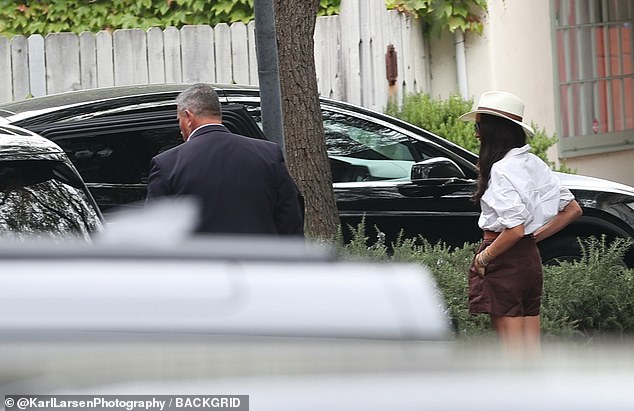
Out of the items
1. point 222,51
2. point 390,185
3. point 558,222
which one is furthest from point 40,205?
point 222,51

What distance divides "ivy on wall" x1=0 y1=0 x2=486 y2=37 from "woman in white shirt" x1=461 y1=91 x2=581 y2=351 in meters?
5.98

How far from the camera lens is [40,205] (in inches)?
161

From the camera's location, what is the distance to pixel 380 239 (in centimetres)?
686

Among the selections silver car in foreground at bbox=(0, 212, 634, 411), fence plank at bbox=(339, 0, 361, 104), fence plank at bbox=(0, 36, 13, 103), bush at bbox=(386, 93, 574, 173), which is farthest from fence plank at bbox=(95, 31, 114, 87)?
silver car in foreground at bbox=(0, 212, 634, 411)

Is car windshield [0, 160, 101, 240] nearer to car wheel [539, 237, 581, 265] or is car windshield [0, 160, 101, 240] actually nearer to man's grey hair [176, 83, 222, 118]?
man's grey hair [176, 83, 222, 118]

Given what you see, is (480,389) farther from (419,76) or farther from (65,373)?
(419,76)

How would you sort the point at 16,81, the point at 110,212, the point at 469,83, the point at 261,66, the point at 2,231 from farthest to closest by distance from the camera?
1. the point at 469,83
2. the point at 16,81
3. the point at 110,212
4. the point at 261,66
5. the point at 2,231

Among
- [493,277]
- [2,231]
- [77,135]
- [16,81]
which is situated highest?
[16,81]

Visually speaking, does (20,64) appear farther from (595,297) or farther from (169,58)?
(595,297)

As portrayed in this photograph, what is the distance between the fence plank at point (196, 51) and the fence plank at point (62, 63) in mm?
950

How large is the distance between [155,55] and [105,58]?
44 cm

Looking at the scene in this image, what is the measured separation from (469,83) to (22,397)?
35.4 feet

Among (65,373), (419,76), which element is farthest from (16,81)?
(65,373)

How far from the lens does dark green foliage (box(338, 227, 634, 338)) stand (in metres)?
6.34
